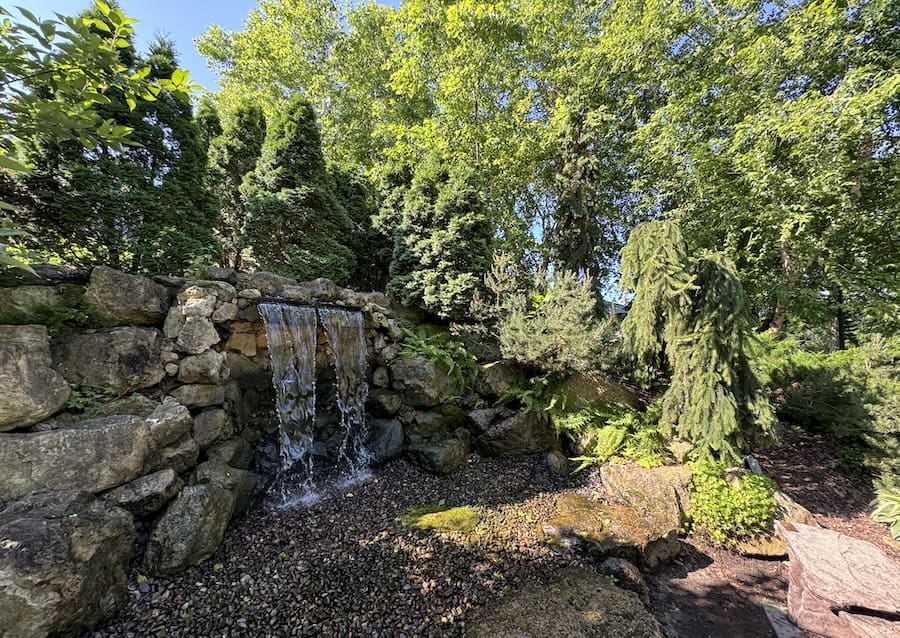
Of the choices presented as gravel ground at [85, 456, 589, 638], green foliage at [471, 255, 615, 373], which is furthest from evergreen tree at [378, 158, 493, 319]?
gravel ground at [85, 456, 589, 638]

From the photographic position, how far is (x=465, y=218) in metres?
6.60

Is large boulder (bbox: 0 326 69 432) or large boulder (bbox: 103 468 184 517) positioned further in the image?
large boulder (bbox: 103 468 184 517)

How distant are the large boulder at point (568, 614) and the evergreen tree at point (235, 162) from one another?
24.6ft

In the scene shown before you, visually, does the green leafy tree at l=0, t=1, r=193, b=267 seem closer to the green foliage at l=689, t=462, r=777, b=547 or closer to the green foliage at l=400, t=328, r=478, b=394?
the green foliage at l=400, t=328, r=478, b=394

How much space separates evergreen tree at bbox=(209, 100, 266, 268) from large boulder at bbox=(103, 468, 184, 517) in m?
5.04

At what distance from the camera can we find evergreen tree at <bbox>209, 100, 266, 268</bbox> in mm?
6895

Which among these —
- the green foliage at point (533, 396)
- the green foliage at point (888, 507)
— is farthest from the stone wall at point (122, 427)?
the green foliage at point (888, 507)

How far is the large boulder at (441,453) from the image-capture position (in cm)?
490

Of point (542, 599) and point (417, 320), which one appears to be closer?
point (542, 599)

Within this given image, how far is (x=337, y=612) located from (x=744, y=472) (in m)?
5.32

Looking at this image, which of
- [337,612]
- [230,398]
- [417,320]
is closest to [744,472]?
[337,612]

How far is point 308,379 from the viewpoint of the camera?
4.93 m

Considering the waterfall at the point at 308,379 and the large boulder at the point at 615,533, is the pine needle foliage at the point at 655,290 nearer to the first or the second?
the large boulder at the point at 615,533

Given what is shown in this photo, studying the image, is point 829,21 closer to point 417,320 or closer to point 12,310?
point 417,320
